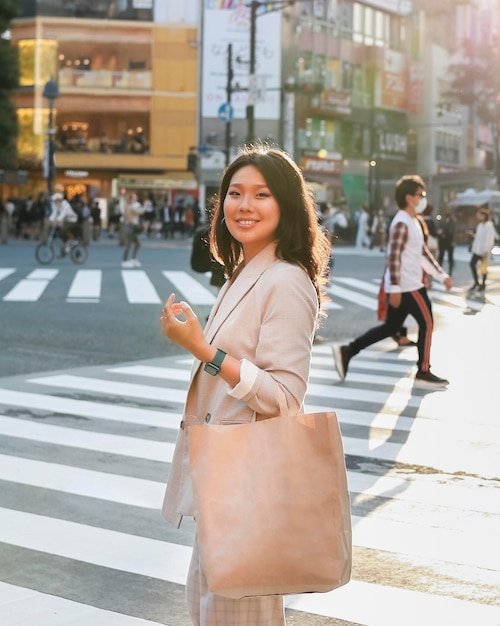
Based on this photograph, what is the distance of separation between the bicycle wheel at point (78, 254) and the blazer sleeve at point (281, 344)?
79.7 ft

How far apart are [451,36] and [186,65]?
24.9 meters

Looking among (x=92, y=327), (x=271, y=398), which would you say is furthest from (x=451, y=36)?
(x=271, y=398)

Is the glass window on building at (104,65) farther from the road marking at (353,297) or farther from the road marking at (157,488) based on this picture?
the road marking at (157,488)

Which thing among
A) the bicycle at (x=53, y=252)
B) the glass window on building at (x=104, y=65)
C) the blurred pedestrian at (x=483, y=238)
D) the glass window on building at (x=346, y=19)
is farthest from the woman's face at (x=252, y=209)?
the glass window on building at (x=346, y=19)

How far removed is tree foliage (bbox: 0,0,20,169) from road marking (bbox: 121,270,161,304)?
55.6ft

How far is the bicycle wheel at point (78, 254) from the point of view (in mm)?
26938

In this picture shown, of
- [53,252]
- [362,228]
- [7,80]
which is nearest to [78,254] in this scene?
[53,252]

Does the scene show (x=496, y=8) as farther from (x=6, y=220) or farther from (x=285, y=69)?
(x=6, y=220)

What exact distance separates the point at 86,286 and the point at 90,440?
13.0 meters

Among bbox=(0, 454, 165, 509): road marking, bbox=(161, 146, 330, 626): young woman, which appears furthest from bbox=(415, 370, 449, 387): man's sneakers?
bbox=(161, 146, 330, 626): young woman

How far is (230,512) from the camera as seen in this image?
268 cm

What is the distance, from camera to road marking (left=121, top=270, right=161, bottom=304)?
59.7 ft

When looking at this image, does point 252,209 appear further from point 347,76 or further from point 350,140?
point 350,140

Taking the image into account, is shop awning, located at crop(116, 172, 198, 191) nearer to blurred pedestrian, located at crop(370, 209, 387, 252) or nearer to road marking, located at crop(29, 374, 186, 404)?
blurred pedestrian, located at crop(370, 209, 387, 252)
